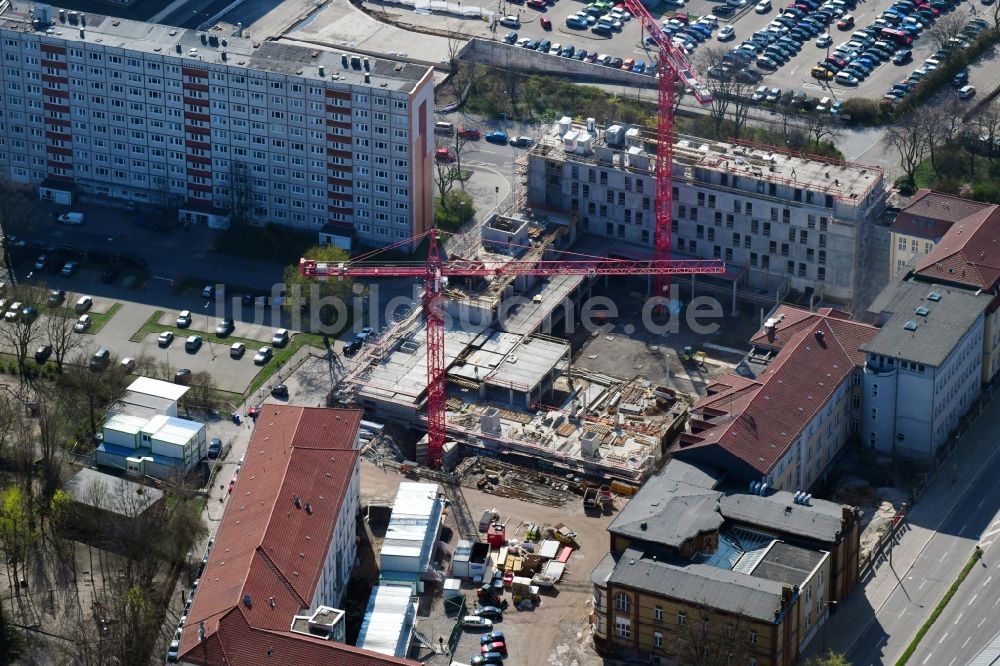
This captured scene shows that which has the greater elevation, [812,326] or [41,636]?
[812,326]

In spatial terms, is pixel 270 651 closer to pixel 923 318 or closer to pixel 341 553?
pixel 341 553

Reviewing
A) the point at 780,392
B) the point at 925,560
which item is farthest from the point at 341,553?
the point at 925,560

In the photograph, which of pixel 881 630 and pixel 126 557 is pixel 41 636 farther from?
pixel 881 630

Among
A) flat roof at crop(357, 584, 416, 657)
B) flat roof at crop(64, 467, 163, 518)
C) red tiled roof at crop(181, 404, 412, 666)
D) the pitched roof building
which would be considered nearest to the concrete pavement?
the pitched roof building

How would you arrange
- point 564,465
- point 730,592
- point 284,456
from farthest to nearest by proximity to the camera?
point 564,465 < point 284,456 < point 730,592

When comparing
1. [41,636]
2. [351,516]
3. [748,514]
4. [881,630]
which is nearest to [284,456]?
[351,516]

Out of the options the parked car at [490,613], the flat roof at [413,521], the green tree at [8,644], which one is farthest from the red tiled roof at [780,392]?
the green tree at [8,644]

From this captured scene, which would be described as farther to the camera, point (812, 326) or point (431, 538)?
point (812, 326)
